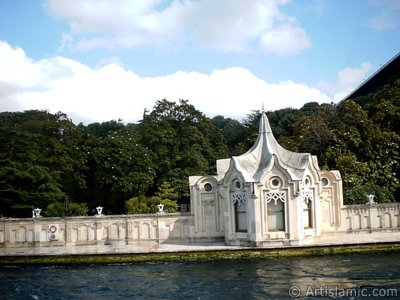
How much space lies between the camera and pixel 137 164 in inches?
1682

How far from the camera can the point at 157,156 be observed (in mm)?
45719

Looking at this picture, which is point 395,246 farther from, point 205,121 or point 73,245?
point 205,121

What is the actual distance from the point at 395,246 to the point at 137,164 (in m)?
24.2

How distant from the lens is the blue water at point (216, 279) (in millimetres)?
17344

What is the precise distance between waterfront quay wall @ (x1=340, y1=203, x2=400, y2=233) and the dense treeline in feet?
12.9

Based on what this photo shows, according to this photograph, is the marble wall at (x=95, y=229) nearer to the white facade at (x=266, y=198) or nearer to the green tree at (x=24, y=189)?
the white facade at (x=266, y=198)

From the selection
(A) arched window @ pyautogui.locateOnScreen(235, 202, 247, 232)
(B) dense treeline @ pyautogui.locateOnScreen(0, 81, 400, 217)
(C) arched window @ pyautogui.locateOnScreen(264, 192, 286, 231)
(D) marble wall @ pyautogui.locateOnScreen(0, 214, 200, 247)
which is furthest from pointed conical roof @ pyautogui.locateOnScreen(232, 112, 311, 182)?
(B) dense treeline @ pyautogui.locateOnScreen(0, 81, 400, 217)

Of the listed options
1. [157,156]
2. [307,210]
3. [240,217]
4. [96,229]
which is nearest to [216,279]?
[240,217]

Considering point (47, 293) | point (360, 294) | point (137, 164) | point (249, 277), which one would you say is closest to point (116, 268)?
point (47, 293)

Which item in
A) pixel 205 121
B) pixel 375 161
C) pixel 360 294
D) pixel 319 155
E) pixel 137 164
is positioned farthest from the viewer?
pixel 205 121

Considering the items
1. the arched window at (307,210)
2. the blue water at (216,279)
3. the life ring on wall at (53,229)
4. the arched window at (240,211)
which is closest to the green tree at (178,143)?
the life ring on wall at (53,229)

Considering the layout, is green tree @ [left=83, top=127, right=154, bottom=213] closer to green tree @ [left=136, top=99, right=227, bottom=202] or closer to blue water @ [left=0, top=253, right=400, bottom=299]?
green tree @ [left=136, top=99, right=227, bottom=202]

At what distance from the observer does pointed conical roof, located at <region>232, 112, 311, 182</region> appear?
25531mm

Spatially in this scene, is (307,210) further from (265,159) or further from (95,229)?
(95,229)
